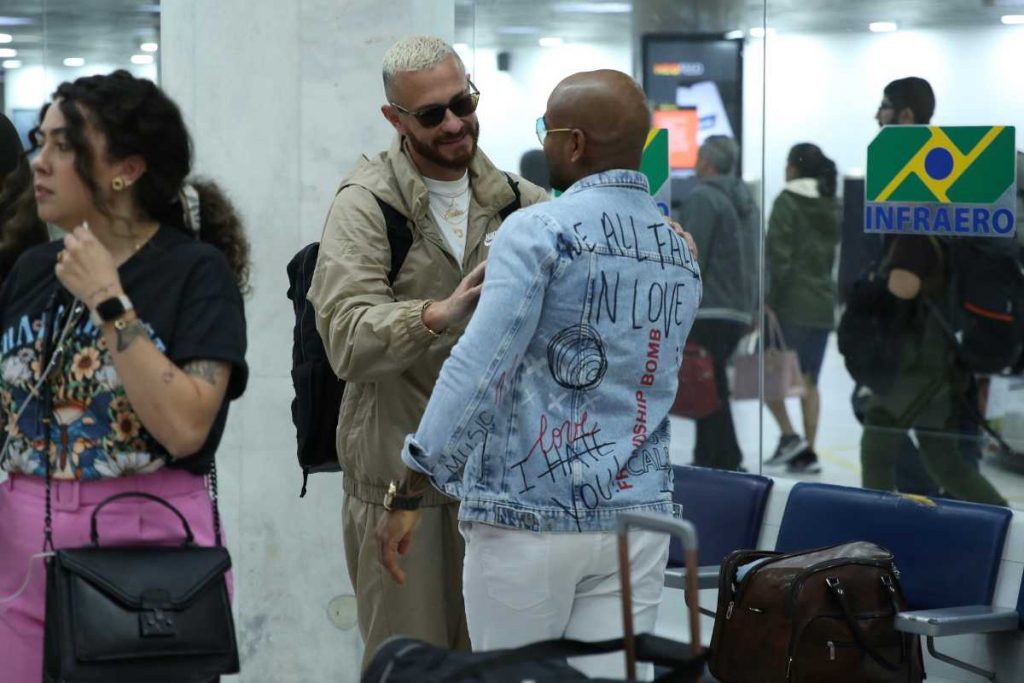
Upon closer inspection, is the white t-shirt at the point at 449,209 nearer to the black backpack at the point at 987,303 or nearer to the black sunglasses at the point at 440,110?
the black sunglasses at the point at 440,110

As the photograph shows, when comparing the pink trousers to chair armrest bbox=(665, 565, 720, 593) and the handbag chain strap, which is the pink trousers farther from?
chair armrest bbox=(665, 565, 720, 593)

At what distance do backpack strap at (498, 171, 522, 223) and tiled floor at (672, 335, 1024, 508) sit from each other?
4.48 m

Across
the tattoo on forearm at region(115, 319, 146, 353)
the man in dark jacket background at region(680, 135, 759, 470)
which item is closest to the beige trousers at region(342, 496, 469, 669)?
the tattoo on forearm at region(115, 319, 146, 353)

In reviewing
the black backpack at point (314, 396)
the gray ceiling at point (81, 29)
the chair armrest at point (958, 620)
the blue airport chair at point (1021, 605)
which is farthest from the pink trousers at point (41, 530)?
the gray ceiling at point (81, 29)

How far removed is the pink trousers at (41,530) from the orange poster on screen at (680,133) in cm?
616

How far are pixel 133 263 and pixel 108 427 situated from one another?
11.0 inches

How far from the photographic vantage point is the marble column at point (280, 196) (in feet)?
16.0

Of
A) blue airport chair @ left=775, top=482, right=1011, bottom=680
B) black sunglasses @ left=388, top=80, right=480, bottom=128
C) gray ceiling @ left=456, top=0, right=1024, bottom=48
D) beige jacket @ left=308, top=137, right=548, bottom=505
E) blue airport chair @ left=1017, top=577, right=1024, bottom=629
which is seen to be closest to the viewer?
beige jacket @ left=308, top=137, right=548, bottom=505

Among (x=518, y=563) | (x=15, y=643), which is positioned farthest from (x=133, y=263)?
(x=518, y=563)

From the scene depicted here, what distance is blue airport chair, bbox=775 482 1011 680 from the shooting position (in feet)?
14.4

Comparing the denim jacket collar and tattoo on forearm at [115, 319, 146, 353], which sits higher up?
the denim jacket collar

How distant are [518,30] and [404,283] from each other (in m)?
5.37

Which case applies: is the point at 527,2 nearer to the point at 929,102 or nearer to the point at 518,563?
the point at 929,102

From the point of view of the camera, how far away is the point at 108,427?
2.60 meters
